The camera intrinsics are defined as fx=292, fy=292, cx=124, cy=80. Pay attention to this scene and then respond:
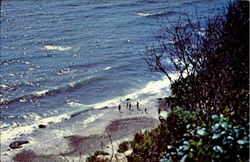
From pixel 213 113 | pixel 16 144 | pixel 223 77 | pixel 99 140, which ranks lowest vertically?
pixel 99 140

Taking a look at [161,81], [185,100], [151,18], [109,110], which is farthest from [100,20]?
[185,100]

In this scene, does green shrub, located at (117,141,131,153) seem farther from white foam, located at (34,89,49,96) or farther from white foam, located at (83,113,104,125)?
white foam, located at (34,89,49,96)

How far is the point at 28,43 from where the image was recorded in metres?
25.7

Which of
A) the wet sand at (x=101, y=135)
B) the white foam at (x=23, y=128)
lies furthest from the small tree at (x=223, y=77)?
the white foam at (x=23, y=128)

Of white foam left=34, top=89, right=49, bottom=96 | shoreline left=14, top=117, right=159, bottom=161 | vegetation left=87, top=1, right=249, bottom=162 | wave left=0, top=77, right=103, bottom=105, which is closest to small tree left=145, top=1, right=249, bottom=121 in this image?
vegetation left=87, top=1, right=249, bottom=162

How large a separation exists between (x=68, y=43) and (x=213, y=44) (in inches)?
668

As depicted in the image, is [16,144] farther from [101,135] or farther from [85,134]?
[101,135]

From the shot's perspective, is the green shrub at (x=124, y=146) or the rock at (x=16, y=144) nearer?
the green shrub at (x=124, y=146)

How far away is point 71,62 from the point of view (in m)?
22.0

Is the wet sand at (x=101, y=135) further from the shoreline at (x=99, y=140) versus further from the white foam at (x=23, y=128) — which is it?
the white foam at (x=23, y=128)

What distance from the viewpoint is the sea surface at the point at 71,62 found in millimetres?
16016

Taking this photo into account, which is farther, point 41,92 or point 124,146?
point 41,92

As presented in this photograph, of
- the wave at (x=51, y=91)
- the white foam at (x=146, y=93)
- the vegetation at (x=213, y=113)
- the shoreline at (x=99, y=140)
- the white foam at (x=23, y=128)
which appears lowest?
the shoreline at (x=99, y=140)

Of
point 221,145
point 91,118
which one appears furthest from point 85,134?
point 221,145
